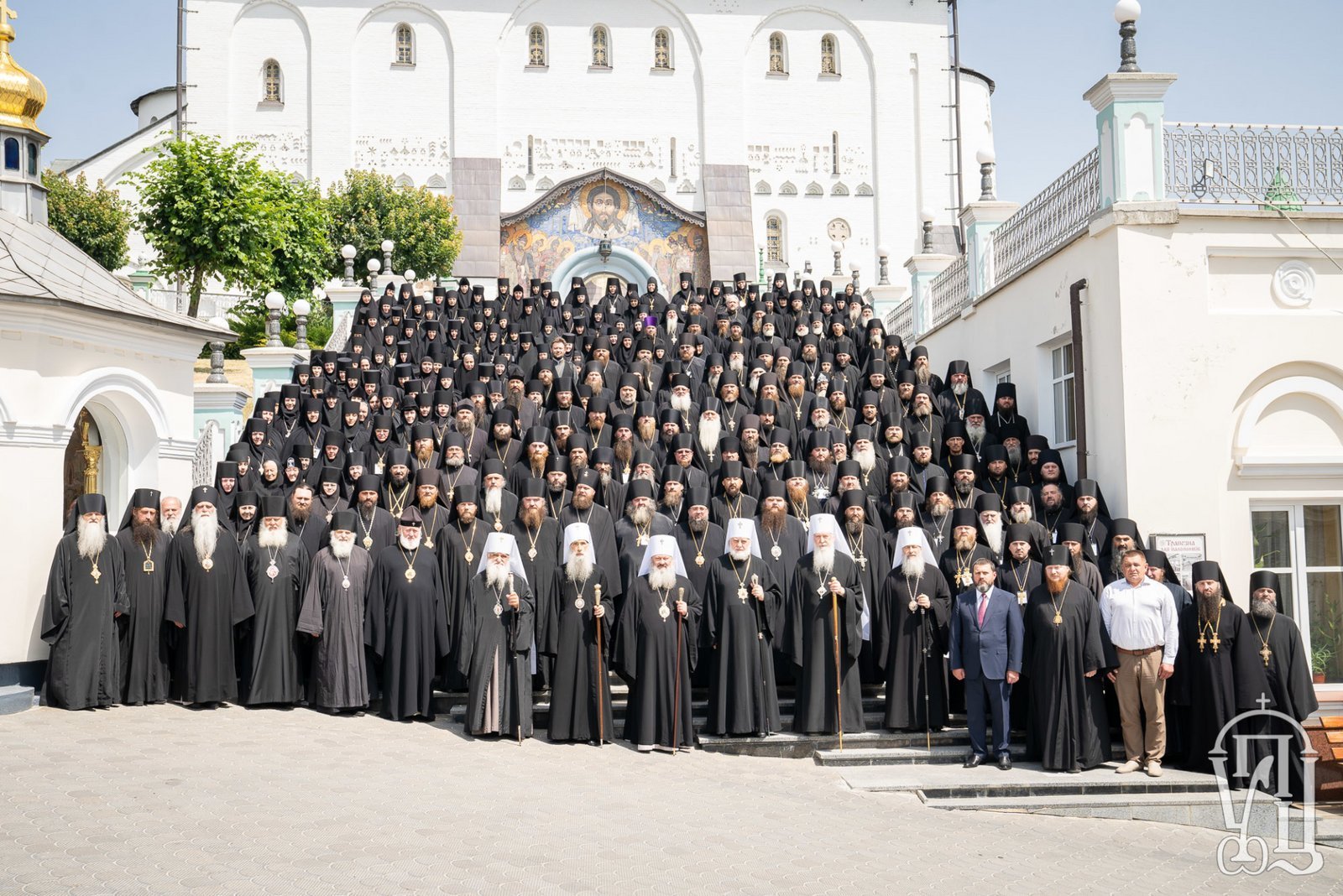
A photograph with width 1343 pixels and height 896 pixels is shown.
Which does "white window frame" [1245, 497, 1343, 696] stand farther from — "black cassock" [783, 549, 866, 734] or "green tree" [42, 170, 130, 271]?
"green tree" [42, 170, 130, 271]

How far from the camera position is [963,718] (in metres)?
9.67

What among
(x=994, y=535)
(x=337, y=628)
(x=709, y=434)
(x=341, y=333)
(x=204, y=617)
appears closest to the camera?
(x=337, y=628)

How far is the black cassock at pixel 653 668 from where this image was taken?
907cm

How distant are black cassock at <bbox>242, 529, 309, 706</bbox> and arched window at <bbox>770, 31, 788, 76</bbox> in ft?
101

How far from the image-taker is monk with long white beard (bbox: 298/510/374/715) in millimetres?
9539

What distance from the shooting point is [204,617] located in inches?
385

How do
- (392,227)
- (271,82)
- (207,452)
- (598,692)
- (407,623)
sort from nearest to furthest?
(598,692), (407,623), (207,452), (392,227), (271,82)

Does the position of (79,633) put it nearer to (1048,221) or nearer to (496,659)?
(496,659)

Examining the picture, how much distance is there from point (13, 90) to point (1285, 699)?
11.2m

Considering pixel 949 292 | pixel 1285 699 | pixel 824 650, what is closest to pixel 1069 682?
pixel 1285 699

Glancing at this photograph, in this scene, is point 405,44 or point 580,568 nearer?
point 580,568

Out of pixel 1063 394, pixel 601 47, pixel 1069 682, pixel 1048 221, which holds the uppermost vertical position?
pixel 601 47

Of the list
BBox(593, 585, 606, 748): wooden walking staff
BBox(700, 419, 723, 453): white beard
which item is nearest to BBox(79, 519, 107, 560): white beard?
BBox(593, 585, 606, 748): wooden walking staff

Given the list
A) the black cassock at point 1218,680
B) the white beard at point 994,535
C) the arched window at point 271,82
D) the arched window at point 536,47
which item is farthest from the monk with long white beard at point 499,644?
the arched window at point 271,82
